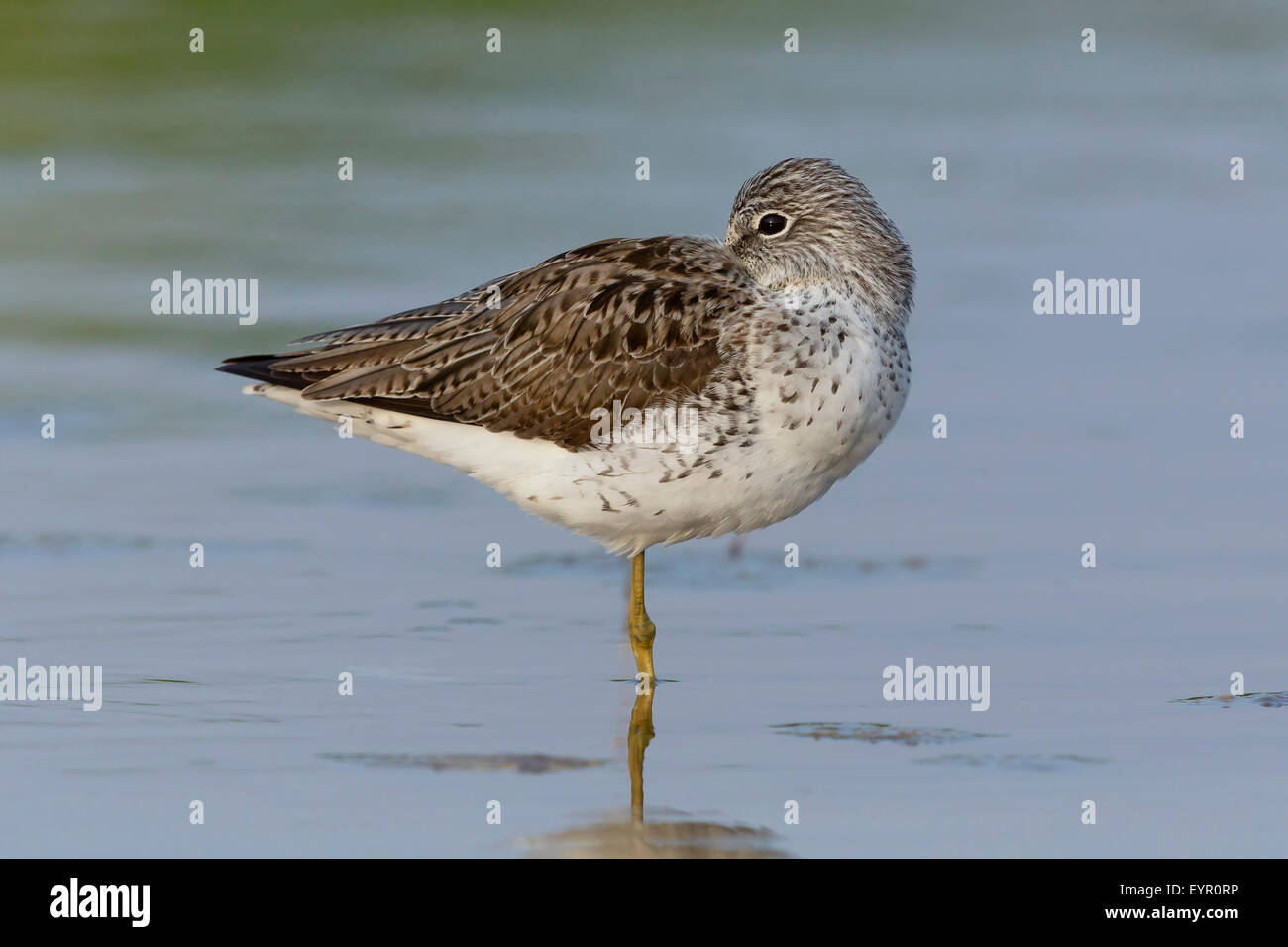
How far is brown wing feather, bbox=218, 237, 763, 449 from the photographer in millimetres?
11297

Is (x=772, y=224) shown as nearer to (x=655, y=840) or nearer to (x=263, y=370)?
(x=263, y=370)

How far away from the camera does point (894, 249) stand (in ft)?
39.0

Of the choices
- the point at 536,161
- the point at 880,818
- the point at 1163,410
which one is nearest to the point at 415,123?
the point at 536,161

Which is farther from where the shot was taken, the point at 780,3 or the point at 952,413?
the point at 780,3

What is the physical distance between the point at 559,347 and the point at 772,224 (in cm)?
145

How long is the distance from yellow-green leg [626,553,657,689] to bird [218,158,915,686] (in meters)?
0.01

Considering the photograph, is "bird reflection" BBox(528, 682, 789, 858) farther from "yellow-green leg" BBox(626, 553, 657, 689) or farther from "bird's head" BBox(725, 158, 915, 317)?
"bird's head" BBox(725, 158, 915, 317)

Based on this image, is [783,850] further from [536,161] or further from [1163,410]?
[536,161]

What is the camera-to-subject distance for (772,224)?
12.0 metres

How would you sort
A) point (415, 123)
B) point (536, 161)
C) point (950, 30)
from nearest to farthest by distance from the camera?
point (536, 161) < point (415, 123) < point (950, 30)

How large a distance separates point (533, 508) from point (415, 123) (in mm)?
16284

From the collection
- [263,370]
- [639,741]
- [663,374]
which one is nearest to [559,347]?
[663,374]

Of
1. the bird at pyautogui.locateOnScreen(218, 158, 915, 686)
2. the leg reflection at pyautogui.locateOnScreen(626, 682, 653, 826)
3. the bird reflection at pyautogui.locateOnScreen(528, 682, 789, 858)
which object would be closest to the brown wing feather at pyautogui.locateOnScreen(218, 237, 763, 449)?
the bird at pyautogui.locateOnScreen(218, 158, 915, 686)

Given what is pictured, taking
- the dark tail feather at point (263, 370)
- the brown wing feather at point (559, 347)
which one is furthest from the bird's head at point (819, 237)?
the dark tail feather at point (263, 370)
